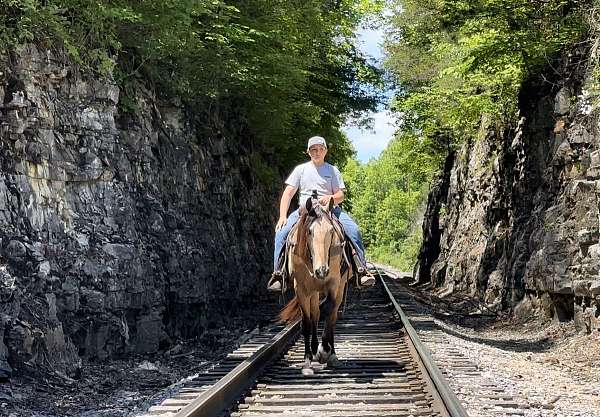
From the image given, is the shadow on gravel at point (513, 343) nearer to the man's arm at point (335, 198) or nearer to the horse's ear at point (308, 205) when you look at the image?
the man's arm at point (335, 198)

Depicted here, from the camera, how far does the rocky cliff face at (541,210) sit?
11.7 meters

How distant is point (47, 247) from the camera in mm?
9227

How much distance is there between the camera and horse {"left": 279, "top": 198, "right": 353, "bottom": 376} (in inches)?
301

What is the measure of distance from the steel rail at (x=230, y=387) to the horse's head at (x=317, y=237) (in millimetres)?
1242

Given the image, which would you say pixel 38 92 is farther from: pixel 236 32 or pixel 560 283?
pixel 560 283

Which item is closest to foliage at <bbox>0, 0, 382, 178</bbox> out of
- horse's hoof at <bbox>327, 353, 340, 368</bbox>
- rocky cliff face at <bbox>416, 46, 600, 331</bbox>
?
horse's hoof at <bbox>327, 353, 340, 368</bbox>

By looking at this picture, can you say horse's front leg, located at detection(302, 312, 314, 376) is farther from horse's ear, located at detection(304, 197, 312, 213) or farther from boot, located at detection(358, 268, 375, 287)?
horse's ear, located at detection(304, 197, 312, 213)

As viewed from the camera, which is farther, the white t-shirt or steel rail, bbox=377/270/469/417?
the white t-shirt

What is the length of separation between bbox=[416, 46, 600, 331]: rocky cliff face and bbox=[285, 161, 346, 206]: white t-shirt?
15.9 ft

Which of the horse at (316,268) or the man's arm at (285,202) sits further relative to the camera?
the man's arm at (285,202)

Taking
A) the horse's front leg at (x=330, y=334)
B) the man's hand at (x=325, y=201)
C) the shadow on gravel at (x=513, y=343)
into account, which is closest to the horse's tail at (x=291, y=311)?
the horse's front leg at (x=330, y=334)

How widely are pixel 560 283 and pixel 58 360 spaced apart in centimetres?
829

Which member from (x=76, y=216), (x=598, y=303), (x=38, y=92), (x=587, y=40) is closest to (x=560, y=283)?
(x=598, y=303)

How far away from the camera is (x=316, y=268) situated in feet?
24.5
